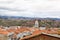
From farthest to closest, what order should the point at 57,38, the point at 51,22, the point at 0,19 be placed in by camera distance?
the point at 0,19
the point at 51,22
the point at 57,38

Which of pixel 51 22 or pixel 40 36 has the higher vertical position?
pixel 40 36

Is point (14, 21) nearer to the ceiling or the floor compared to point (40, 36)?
nearer to the floor

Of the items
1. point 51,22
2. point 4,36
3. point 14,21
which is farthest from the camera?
point 14,21

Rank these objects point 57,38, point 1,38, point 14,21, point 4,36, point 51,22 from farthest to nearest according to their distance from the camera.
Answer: point 14,21
point 51,22
point 4,36
point 1,38
point 57,38

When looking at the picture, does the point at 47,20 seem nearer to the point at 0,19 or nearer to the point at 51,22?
the point at 51,22

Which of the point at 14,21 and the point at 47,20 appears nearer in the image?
the point at 47,20

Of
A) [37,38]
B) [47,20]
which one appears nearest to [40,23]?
[47,20]

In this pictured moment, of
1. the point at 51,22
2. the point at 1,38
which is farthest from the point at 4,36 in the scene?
the point at 51,22

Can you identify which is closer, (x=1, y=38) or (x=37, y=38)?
(x=37, y=38)

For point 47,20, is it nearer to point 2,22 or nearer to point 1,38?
point 2,22
